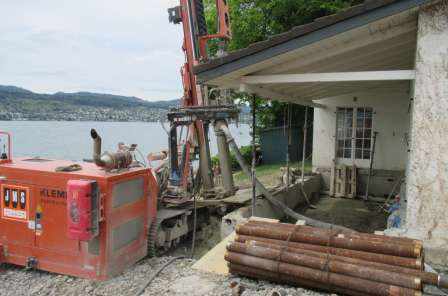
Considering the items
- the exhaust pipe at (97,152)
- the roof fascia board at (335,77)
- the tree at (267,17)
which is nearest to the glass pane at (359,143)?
the tree at (267,17)

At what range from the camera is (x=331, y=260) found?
4168 mm

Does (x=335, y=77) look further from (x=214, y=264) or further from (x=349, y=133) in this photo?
(x=349, y=133)

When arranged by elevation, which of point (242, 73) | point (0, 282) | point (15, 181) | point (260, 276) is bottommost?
point (0, 282)

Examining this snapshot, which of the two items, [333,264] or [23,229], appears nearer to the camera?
[333,264]

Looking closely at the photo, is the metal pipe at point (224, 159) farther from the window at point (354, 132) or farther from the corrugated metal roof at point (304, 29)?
the window at point (354, 132)

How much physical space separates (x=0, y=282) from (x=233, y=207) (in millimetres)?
4579

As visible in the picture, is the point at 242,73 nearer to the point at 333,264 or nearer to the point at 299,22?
the point at 333,264

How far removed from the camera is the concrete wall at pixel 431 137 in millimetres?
4926

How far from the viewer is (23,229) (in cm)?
583

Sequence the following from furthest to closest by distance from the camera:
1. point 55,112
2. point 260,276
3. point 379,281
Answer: point 55,112, point 260,276, point 379,281

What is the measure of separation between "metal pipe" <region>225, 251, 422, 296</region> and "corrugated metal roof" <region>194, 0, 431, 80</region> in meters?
2.96

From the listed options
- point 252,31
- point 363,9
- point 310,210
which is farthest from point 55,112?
point 363,9

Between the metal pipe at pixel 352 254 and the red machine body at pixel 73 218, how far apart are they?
6.15ft

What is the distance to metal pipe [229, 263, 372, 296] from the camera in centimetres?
411
